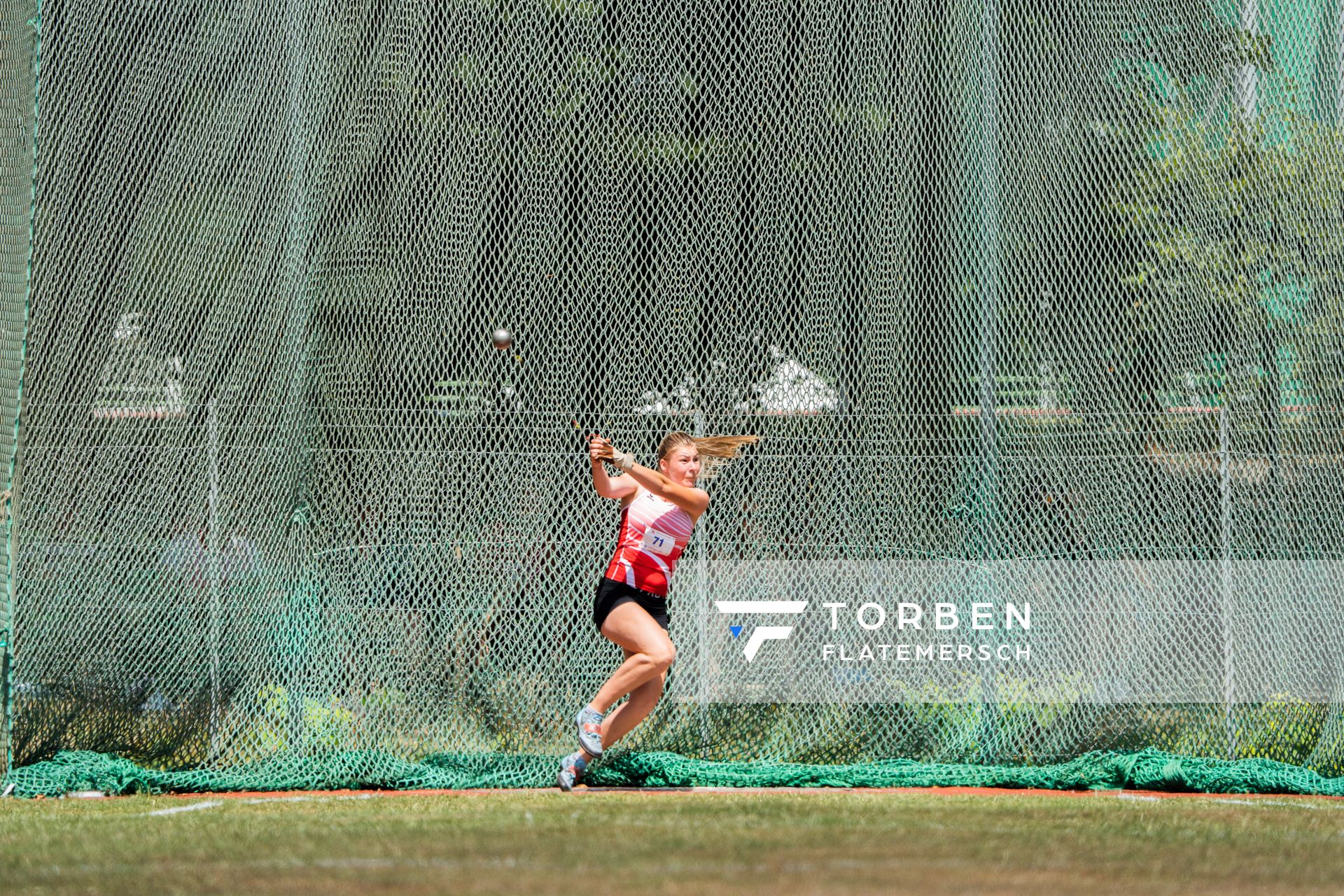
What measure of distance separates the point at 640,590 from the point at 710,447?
97cm

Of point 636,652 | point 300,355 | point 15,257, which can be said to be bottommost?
point 636,652

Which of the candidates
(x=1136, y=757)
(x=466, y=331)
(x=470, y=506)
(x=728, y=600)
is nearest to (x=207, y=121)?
(x=466, y=331)

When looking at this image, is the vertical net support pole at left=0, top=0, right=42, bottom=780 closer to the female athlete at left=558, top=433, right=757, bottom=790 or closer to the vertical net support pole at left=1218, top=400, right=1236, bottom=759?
the female athlete at left=558, top=433, right=757, bottom=790

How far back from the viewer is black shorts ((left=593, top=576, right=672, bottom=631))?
7.72 meters

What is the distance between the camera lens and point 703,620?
9.17 m

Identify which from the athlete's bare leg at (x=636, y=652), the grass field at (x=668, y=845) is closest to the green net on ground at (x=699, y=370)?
the athlete's bare leg at (x=636, y=652)

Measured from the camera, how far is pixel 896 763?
878 cm

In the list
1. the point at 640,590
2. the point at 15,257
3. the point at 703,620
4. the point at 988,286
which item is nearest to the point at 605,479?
the point at 640,590

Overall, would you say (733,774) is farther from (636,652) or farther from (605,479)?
(605,479)

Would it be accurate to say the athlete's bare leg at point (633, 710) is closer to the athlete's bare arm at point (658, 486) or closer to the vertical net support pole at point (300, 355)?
the athlete's bare arm at point (658, 486)

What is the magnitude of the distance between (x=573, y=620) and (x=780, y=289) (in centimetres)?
235

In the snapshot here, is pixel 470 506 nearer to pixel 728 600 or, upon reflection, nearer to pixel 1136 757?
pixel 728 600
